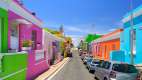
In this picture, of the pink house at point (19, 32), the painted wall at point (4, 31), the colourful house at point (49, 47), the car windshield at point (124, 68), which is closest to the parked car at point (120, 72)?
the car windshield at point (124, 68)

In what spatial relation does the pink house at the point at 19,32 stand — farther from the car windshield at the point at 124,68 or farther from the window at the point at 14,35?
the car windshield at the point at 124,68

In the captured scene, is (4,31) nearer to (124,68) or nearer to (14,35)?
(14,35)

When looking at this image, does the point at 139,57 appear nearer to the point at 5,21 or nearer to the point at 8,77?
the point at 5,21

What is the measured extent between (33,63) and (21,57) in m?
5.07

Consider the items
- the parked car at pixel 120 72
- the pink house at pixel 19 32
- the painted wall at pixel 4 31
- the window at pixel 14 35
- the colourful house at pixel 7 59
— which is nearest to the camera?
the colourful house at pixel 7 59

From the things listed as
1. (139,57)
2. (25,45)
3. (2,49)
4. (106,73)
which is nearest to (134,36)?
(139,57)

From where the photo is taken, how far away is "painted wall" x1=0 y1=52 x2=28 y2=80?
13869 mm

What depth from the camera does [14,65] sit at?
51.9 ft

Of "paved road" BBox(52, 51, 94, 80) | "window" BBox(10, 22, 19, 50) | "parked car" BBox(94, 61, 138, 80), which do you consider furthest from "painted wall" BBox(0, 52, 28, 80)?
"parked car" BBox(94, 61, 138, 80)

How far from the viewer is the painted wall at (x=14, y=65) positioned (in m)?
13.9

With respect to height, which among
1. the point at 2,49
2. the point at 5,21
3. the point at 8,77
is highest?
the point at 5,21

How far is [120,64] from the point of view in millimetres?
15781

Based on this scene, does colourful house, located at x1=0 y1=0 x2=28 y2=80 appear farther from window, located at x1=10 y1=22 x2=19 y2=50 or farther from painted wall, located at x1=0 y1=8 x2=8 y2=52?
window, located at x1=10 y1=22 x2=19 y2=50

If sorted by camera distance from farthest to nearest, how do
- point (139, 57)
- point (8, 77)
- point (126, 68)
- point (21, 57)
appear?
point (139, 57) → point (21, 57) → point (126, 68) → point (8, 77)
